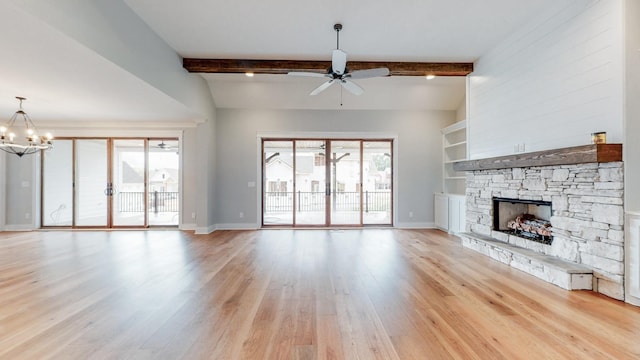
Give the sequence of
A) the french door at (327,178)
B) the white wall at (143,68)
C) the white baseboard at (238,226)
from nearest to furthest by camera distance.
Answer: the white wall at (143,68), the white baseboard at (238,226), the french door at (327,178)

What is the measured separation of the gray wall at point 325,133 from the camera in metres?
6.96

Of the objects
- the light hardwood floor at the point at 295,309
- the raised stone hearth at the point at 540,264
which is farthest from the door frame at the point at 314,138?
the raised stone hearth at the point at 540,264

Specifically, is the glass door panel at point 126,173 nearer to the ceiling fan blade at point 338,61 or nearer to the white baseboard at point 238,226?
the white baseboard at point 238,226

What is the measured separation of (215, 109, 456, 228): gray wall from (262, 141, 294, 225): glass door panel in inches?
12.5

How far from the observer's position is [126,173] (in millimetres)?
7297

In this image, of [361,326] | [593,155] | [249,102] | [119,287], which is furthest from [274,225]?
[593,155]

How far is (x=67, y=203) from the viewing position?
6977 millimetres

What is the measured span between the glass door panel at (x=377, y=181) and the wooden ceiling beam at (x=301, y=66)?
2.26 metres

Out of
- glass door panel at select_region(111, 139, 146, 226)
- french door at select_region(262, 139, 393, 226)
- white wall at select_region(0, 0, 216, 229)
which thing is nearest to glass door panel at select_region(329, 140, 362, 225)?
french door at select_region(262, 139, 393, 226)

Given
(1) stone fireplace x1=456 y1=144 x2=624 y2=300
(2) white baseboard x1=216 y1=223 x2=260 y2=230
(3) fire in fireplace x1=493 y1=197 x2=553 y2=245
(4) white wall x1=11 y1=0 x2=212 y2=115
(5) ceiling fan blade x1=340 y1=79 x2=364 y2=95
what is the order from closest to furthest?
1. (4) white wall x1=11 y1=0 x2=212 y2=115
2. (1) stone fireplace x1=456 y1=144 x2=624 y2=300
3. (3) fire in fireplace x1=493 y1=197 x2=553 y2=245
4. (5) ceiling fan blade x1=340 y1=79 x2=364 y2=95
5. (2) white baseboard x1=216 y1=223 x2=260 y2=230

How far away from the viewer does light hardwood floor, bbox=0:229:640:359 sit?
1.99 m

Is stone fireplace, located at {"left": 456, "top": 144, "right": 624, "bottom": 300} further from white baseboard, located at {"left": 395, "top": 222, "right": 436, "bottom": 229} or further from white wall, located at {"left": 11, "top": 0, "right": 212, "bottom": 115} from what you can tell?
white wall, located at {"left": 11, "top": 0, "right": 212, "bottom": 115}

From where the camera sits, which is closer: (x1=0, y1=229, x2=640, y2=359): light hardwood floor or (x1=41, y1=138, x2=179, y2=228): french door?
(x1=0, y1=229, x2=640, y2=359): light hardwood floor

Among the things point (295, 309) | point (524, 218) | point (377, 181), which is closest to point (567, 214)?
point (524, 218)
